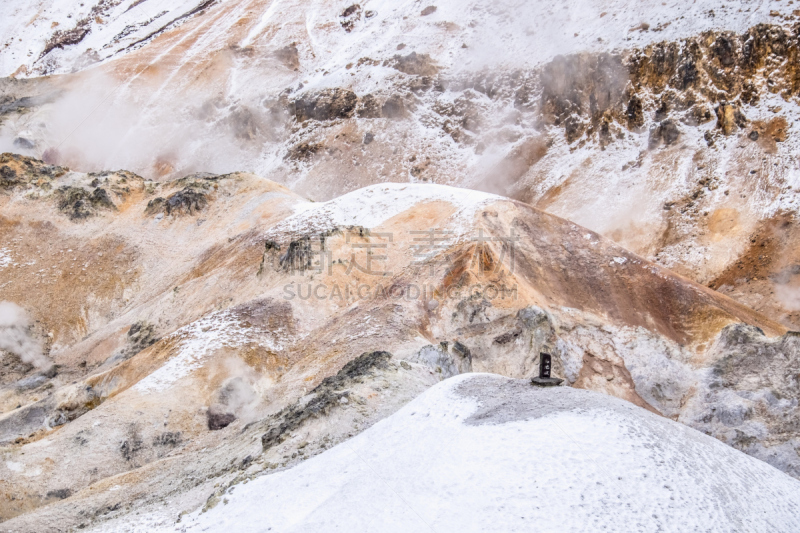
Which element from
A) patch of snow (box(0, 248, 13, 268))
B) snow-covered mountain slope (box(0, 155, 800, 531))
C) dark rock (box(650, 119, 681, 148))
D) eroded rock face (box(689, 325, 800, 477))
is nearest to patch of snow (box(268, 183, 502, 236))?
snow-covered mountain slope (box(0, 155, 800, 531))

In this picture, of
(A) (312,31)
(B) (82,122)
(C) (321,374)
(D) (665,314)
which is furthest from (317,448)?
(A) (312,31)

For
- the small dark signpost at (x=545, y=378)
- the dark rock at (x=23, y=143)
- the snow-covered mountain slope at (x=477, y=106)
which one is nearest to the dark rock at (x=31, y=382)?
the small dark signpost at (x=545, y=378)

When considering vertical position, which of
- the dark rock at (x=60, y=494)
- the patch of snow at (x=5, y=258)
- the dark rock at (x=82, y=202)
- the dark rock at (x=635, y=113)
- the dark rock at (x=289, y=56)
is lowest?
the dark rock at (x=635, y=113)

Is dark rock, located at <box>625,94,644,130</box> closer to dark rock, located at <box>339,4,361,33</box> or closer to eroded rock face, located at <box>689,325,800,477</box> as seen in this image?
eroded rock face, located at <box>689,325,800,477</box>

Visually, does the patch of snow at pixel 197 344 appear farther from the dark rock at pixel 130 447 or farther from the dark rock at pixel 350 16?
the dark rock at pixel 350 16

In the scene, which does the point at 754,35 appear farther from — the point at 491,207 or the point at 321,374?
the point at 321,374
